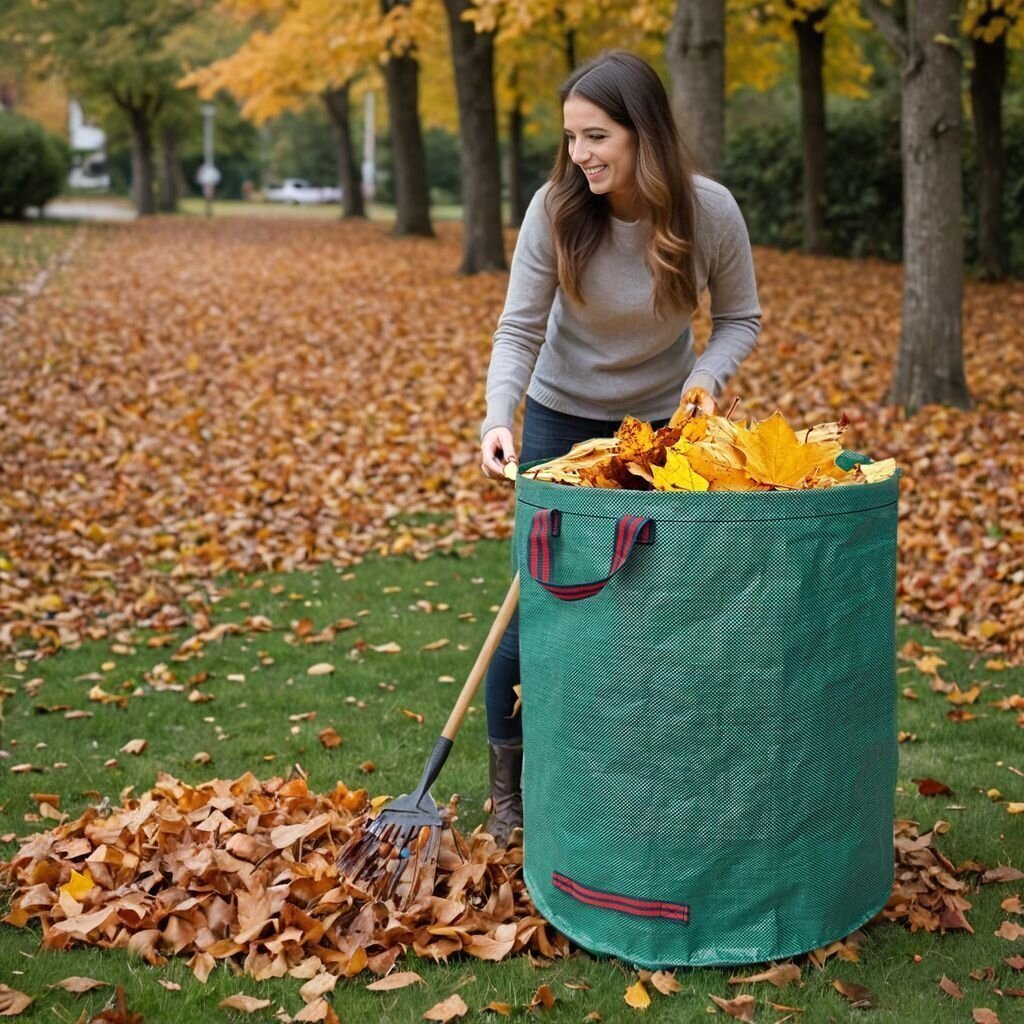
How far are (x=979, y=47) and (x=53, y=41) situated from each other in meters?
22.5

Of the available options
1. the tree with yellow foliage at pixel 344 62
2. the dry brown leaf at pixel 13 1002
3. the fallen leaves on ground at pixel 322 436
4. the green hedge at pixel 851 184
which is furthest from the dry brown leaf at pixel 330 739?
the green hedge at pixel 851 184

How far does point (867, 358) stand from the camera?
10367 millimetres

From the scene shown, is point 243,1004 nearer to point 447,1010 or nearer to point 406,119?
point 447,1010

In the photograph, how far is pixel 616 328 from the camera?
3482 mm

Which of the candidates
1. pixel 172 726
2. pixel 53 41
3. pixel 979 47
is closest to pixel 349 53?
pixel 979 47

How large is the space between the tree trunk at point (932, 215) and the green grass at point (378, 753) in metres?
3.29

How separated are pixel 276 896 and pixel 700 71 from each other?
7905mm

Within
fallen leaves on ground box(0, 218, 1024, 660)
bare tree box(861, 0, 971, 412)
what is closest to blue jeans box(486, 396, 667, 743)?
fallen leaves on ground box(0, 218, 1024, 660)

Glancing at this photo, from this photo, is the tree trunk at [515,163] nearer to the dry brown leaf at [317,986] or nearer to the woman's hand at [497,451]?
the woman's hand at [497,451]

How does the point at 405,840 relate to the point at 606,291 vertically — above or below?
below

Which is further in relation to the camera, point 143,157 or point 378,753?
point 143,157

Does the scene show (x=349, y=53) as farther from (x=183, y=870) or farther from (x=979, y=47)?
(x=183, y=870)

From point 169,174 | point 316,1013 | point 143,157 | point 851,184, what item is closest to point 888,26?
point 316,1013

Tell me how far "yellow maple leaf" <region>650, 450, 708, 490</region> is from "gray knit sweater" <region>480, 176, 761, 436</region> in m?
0.52
